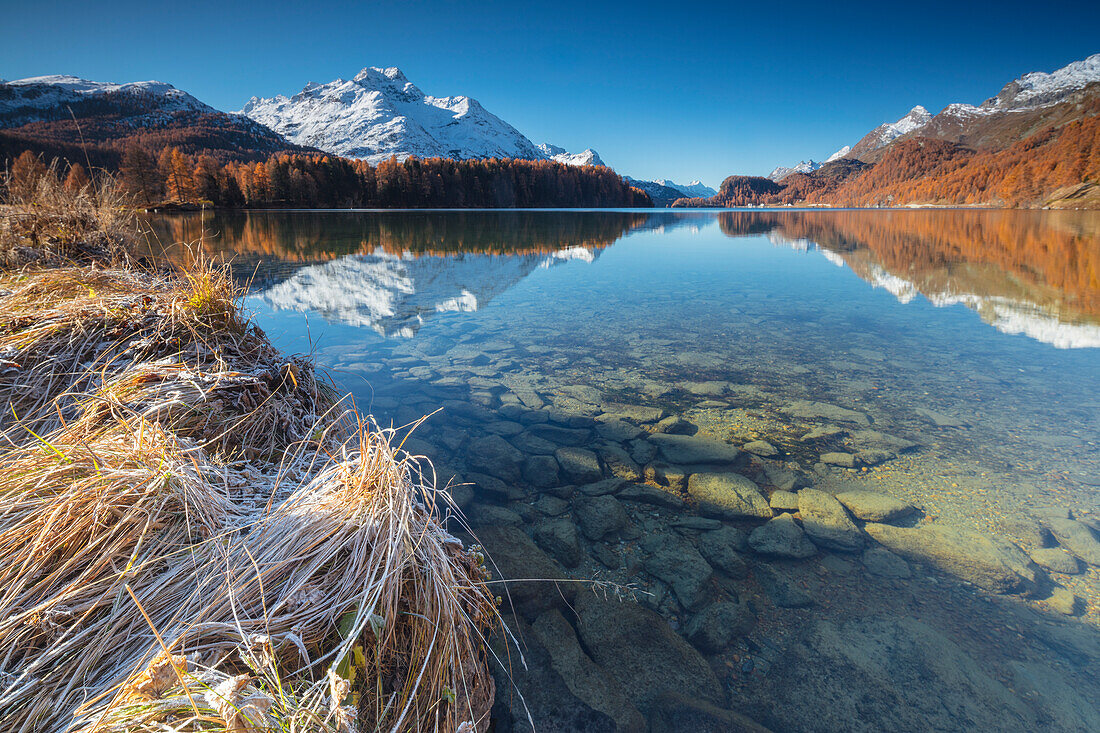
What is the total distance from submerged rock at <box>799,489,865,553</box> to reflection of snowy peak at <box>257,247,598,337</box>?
669cm

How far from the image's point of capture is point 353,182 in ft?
268

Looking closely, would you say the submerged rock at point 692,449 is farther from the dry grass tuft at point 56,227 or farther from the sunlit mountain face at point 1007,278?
the sunlit mountain face at point 1007,278

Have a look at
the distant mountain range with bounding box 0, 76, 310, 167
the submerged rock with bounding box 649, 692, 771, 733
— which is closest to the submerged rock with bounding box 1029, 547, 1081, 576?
the submerged rock with bounding box 649, 692, 771, 733

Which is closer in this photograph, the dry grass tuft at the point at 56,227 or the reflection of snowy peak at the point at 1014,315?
the dry grass tuft at the point at 56,227

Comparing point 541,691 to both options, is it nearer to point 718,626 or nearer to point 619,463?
point 718,626

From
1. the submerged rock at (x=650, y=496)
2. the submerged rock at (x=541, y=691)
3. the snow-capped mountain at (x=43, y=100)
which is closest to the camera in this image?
the submerged rock at (x=541, y=691)

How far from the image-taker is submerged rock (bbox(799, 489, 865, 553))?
11.1ft

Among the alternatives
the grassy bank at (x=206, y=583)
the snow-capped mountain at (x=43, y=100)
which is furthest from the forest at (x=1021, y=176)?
the snow-capped mountain at (x=43, y=100)

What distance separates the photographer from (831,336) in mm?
8602

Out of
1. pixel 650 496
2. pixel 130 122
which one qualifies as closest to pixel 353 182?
pixel 650 496

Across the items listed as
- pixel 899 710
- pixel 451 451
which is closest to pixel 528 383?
pixel 451 451

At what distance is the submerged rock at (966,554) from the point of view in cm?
302

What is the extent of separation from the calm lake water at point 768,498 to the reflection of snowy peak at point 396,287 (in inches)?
7.6

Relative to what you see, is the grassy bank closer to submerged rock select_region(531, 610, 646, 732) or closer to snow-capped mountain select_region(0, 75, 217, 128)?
submerged rock select_region(531, 610, 646, 732)
